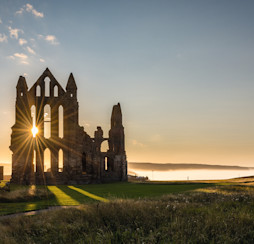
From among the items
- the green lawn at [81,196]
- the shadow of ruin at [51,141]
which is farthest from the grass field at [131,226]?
the shadow of ruin at [51,141]

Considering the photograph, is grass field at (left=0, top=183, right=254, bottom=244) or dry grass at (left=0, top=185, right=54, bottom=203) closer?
grass field at (left=0, top=183, right=254, bottom=244)

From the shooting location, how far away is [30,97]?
137 feet

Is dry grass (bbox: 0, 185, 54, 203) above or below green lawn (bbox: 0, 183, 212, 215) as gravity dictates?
above

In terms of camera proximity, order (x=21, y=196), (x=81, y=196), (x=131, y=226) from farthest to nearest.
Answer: (x=81, y=196) → (x=21, y=196) → (x=131, y=226)

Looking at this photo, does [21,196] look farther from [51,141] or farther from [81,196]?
[51,141]

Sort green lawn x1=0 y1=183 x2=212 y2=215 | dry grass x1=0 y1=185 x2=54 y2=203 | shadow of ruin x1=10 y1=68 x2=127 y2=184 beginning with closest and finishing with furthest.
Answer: green lawn x1=0 y1=183 x2=212 y2=215
dry grass x1=0 y1=185 x2=54 y2=203
shadow of ruin x1=10 y1=68 x2=127 y2=184

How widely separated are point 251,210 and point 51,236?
7.05 m

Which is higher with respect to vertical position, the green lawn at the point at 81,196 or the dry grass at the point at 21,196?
the dry grass at the point at 21,196

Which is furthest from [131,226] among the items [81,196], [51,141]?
[51,141]

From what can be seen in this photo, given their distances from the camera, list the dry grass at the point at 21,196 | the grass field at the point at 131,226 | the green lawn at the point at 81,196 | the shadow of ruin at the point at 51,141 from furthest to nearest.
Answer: the shadow of ruin at the point at 51,141 → the dry grass at the point at 21,196 → the green lawn at the point at 81,196 → the grass field at the point at 131,226

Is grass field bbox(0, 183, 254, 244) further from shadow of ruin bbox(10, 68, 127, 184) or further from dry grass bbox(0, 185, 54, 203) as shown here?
shadow of ruin bbox(10, 68, 127, 184)

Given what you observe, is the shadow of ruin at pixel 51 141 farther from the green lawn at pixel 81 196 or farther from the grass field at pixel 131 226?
the grass field at pixel 131 226

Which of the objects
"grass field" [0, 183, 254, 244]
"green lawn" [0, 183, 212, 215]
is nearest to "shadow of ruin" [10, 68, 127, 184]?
"green lawn" [0, 183, 212, 215]

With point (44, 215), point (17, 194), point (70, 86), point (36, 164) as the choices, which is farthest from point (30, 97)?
point (44, 215)
